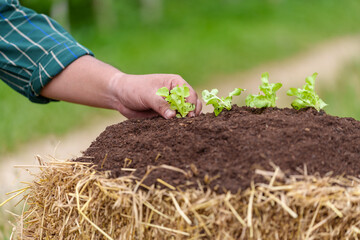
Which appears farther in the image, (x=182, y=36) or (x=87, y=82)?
(x=182, y=36)

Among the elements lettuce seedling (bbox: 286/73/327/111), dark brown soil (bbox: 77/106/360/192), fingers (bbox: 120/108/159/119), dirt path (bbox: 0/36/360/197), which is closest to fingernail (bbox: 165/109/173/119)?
dark brown soil (bbox: 77/106/360/192)

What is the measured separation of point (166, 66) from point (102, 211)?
7023mm

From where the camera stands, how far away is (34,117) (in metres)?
6.50

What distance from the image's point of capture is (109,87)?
262 centimetres

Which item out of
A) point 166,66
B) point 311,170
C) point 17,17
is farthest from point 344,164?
point 166,66

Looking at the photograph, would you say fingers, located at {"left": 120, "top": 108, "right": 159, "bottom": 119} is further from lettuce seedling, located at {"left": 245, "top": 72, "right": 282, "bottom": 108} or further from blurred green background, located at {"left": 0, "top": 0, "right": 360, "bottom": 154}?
blurred green background, located at {"left": 0, "top": 0, "right": 360, "bottom": 154}

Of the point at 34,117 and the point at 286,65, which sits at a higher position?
the point at 286,65

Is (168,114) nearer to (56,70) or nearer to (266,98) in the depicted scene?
(266,98)

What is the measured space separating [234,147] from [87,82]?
1.16 m

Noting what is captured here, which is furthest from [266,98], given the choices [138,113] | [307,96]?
[138,113]

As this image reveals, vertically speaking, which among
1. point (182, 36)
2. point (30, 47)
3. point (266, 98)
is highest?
point (182, 36)

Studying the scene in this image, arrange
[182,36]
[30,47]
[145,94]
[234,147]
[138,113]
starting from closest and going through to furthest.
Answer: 1. [234,147]
2. [145,94]
3. [138,113]
4. [30,47]
5. [182,36]

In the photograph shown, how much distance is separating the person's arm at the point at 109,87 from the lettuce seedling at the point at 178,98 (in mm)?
55

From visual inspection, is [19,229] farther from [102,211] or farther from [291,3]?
[291,3]
